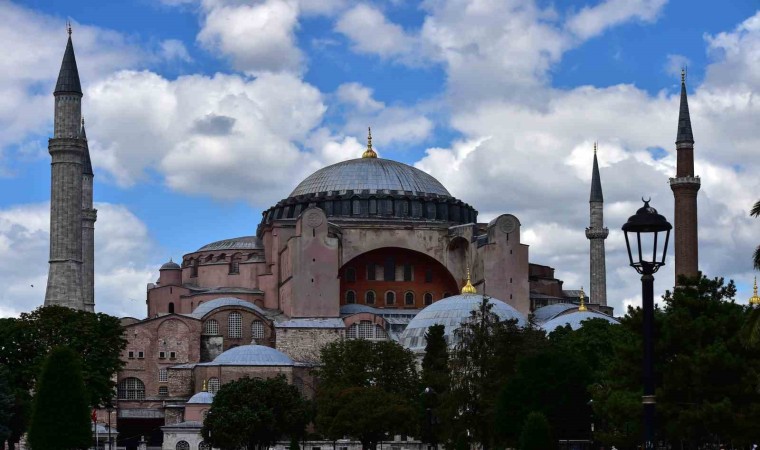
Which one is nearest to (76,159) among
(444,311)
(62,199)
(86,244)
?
(62,199)

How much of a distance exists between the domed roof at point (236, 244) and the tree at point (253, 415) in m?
23.2

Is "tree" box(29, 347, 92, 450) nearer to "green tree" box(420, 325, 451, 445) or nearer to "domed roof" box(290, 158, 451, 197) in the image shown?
"green tree" box(420, 325, 451, 445)

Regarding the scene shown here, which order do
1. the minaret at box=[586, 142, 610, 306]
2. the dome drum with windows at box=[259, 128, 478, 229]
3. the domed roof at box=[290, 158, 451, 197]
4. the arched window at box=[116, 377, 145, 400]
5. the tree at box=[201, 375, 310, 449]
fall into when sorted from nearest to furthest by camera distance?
the tree at box=[201, 375, 310, 449] < the arched window at box=[116, 377, 145, 400] < the dome drum with windows at box=[259, 128, 478, 229] < the domed roof at box=[290, 158, 451, 197] < the minaret at box=[586, 142, 610, 306]

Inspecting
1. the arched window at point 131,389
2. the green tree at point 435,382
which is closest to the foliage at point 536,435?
the green tree at point 435,382

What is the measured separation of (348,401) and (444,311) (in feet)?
41.5

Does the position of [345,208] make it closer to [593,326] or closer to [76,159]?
[76,159]

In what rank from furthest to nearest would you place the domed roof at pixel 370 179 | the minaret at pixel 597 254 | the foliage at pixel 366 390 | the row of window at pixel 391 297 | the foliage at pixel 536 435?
the minaret at pixel 597 254 < the domed roof at pixel 370 179 < the row of window at pixel 391 297 < the foliage at pixel 366 390 < the foliage at pixel 536 435

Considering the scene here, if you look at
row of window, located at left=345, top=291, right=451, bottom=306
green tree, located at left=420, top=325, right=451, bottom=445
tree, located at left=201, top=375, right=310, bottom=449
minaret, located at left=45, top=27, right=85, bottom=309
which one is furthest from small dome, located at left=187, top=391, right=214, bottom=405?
row of window, located at left=345, top=291, right=451, bottom=306

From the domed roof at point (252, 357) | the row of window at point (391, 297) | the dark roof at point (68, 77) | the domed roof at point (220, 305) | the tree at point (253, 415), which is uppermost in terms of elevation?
the dark roof at point (68, 77)

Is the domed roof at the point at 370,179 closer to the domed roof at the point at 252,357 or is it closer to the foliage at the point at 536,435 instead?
the domed roof at the point at 252,357

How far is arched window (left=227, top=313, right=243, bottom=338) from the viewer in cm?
6825

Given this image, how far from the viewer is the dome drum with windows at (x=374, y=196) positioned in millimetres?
74750

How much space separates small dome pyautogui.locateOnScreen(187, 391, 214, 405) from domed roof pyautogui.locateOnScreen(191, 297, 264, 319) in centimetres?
695

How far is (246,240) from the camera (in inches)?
3113
